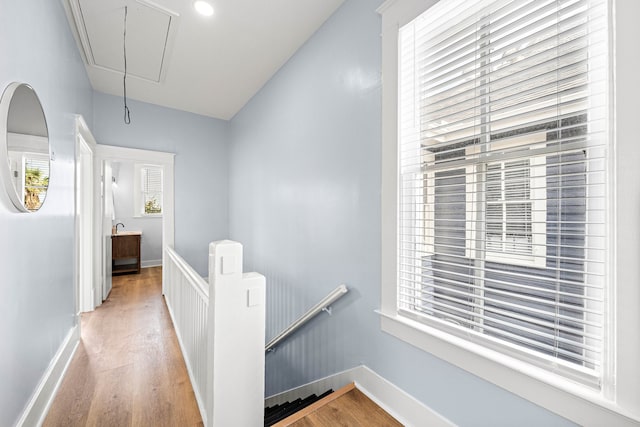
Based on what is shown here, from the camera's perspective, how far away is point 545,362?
37.7 inches

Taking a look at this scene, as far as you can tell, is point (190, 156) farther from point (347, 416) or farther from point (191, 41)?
point (347, 416)

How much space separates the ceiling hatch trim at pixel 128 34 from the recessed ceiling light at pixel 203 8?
20cm

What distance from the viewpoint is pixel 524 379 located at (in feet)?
3.20

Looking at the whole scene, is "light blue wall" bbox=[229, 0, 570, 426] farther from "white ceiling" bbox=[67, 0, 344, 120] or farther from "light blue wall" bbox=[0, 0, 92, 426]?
"light blue wall" bbox=[0, 0, 92, 426]

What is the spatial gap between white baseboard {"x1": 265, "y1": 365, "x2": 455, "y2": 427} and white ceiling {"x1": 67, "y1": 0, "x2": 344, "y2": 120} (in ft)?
7.93

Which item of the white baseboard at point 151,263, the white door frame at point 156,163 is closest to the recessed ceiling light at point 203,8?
the white door frame at point 156,163

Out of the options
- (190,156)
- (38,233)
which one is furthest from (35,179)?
(190,156)

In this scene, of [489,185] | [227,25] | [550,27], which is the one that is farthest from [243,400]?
[227,25]

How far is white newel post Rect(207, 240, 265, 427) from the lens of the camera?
124 centimetres

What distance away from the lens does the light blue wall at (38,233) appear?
1.18 meters

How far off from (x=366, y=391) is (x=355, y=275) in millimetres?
651

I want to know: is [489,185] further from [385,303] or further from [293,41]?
[293,41]

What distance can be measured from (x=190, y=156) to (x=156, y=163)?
45 centimetres
